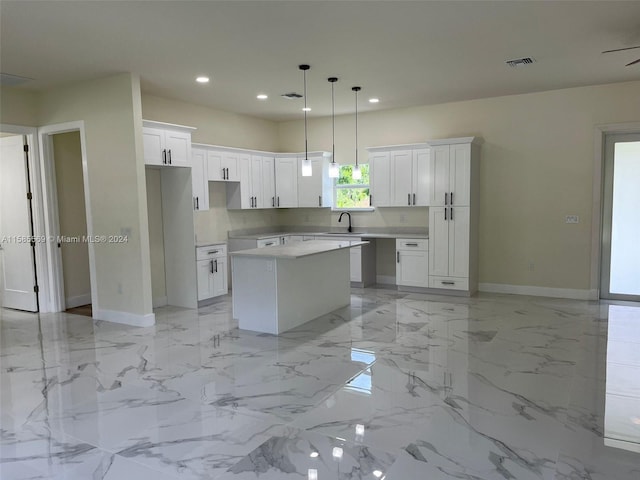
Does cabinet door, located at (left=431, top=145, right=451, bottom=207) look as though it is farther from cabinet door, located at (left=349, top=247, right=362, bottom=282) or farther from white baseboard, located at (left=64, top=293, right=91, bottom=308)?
white baseboard, located at (left=64, top=293, right=91, bottom=308)

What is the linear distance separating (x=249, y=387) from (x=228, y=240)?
4.04 metres

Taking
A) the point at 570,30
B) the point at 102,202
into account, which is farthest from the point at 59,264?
the point at 570,30

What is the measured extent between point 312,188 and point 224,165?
1.70 m

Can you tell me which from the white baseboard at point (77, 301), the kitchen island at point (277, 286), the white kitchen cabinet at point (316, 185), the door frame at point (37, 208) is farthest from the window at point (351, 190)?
the door frame at point (37, 208)

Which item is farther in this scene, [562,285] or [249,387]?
[562,285]

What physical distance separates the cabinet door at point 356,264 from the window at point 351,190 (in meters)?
0.95

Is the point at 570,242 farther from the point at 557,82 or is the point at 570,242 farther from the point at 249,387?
Answer: the point at 249,387

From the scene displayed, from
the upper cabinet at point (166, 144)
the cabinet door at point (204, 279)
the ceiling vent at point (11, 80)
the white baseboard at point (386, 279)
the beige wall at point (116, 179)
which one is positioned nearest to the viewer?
the ceiling vent at point (11, 80)

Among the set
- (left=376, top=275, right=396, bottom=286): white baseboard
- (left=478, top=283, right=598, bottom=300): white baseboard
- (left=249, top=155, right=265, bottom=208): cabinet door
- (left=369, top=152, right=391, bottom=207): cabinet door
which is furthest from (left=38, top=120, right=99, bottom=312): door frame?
(left=478, top=283, right=598, bottom=300): white baseboard

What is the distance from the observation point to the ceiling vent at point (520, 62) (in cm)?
482

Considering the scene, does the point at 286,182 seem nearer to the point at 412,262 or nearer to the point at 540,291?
the point at 412,262

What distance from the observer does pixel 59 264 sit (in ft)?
20.3

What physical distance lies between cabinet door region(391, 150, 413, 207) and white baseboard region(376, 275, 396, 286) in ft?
4.06

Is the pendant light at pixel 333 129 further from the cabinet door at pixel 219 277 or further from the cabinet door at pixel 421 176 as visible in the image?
the cabinet door at pixel 219 277
